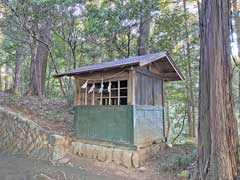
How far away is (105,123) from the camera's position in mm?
6316

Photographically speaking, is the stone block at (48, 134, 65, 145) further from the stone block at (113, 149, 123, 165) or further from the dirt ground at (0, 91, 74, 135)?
the stone block at (113, 149, 123, 165)

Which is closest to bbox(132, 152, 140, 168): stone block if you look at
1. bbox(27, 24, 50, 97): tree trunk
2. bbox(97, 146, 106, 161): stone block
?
bbox(97, 146, 106, 161): stone block

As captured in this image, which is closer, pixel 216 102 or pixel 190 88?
pixel 216 102

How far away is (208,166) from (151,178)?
4.83 ft

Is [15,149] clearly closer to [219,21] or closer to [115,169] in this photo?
[115,169]

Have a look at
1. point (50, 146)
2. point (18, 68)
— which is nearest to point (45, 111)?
point (50, 146)

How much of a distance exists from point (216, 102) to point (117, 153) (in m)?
3.03

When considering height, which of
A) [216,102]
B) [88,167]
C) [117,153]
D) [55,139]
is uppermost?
[216,102]

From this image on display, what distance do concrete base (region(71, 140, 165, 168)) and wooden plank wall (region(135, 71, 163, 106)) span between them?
4.31ft

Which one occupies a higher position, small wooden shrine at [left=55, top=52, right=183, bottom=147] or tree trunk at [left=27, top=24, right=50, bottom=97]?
tree trunk at [left=27, top=24, right=50, bottom=97]

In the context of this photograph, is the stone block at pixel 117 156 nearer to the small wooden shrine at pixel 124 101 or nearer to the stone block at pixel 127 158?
the stone block at pixel 127 158

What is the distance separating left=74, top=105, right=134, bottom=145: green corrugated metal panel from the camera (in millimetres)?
5832

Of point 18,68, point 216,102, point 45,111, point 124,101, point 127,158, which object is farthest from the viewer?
point 18,68

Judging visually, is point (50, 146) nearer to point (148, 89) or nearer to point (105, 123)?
point (105, 123)
